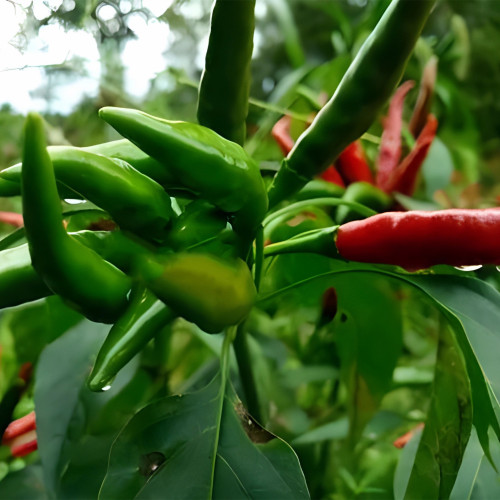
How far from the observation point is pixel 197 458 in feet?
1.40

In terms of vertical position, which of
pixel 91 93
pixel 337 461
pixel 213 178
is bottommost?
pixel 337 461

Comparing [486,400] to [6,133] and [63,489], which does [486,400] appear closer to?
[63,489]

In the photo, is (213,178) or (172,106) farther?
(172,106)

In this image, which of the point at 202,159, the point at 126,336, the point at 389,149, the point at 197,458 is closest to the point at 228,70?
the point at 202,159

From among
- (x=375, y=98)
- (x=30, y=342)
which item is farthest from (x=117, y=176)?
(x=30, y=342)

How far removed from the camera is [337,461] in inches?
31.6

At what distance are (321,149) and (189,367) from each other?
1.87 feet

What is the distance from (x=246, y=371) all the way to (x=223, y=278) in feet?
0.80

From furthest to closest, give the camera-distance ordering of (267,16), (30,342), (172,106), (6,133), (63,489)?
1. (267,16)
2. (172,106)
3. (6,133)
4. (30,342)
5. (63,489)

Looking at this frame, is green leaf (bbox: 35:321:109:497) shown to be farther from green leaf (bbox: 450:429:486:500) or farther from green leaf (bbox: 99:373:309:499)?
green leaf (bbox: 450:429:486:500)

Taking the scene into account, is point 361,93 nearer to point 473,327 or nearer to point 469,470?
point 473,327

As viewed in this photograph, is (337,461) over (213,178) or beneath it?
beneath

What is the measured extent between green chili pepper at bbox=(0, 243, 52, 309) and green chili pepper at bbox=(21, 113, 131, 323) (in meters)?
0.04

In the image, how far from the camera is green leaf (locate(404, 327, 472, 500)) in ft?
1.44
